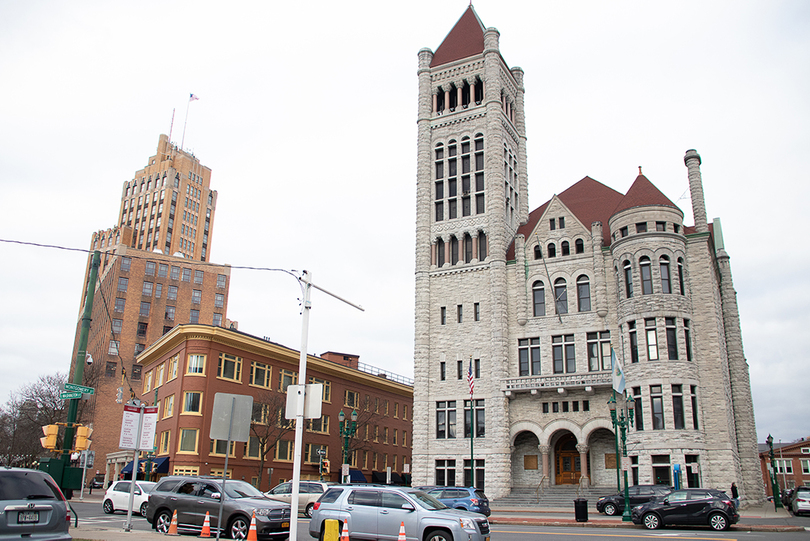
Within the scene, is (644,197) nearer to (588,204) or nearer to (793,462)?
(588,204)

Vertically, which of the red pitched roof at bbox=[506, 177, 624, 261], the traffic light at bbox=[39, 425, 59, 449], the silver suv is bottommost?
the silver suv

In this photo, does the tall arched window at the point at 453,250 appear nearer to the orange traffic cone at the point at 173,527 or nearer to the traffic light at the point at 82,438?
the traffic light at the point at 82,438

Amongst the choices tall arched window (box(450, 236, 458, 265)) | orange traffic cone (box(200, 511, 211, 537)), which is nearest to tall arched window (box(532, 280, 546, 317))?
tall arched window (box(450, 236, 458, 265))

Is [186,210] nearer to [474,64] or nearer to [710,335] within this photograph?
[474,64]

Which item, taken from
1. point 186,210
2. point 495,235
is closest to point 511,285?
point 495,235

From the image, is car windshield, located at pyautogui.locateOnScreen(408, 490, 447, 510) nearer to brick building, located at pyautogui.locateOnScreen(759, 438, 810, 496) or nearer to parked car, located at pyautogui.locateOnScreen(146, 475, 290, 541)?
parked car, located at pyautogui.locateOnScreen(146, 475, 290, 541)

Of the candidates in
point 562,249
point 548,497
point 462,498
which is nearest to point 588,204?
point 562,249

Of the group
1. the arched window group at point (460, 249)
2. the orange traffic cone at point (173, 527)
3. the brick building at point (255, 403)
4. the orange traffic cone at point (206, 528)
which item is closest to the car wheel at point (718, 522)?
the orange traffic cone at point (206, 528)

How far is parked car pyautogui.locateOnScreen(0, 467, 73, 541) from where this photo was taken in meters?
10.6

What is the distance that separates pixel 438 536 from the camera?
1588 cm

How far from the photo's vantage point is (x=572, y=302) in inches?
1875

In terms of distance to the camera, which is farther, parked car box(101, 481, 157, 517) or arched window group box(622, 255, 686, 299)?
arched window group box(622, 255, 686, 299)

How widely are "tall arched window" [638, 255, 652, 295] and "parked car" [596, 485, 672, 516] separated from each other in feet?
48.0

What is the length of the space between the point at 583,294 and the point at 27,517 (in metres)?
41.9
